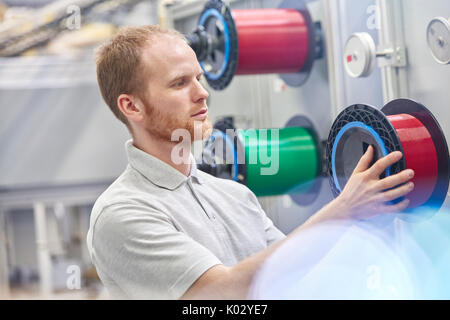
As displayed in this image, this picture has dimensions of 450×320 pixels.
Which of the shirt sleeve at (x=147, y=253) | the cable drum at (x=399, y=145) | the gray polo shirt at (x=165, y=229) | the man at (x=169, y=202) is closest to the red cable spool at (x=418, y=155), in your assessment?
the cable drum at (x=399, y=145)

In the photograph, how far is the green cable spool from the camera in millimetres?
1849

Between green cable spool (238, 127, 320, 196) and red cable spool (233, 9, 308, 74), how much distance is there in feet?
0.73

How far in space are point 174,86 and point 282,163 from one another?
3.03 feet

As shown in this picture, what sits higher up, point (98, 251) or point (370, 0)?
point (370, 0)

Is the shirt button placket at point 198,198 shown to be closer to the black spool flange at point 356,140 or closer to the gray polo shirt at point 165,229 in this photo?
the gray polo shirt at point 165,229

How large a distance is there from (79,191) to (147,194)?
7.47ft

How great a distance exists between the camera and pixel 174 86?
1014 millimetres

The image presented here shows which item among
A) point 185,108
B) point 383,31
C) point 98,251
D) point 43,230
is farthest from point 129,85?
point 43,230

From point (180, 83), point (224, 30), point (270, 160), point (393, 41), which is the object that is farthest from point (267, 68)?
point (180, 83)

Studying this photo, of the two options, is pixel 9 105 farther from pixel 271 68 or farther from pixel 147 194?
pixel 147 194

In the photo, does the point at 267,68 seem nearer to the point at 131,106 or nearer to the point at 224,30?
the point at 224,30

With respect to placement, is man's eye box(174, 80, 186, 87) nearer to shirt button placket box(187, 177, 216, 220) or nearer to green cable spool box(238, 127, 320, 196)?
shirt button placket box(187, 177, 216, 220)

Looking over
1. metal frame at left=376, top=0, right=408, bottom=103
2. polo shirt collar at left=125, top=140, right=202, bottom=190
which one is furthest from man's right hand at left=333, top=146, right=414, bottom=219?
metal frame at left=376, top=0, right=408, bottom=103

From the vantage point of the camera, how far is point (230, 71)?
5.94ft
